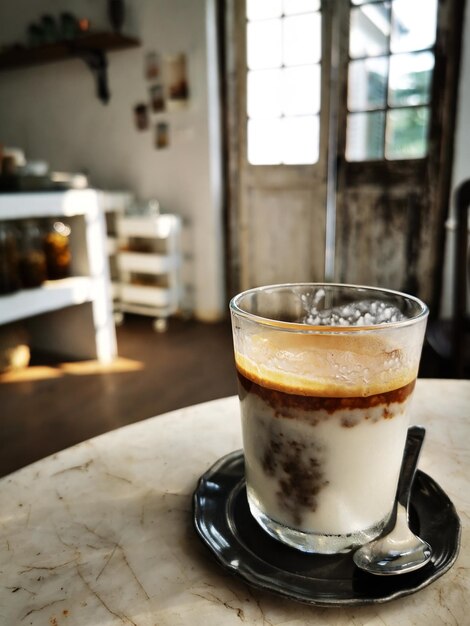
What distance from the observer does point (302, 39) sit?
305cm

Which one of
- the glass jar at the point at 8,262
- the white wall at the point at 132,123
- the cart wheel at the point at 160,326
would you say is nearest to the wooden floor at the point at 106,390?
the cart wheel at the point at 160,326

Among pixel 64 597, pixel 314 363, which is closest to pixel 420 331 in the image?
pixel 314 363

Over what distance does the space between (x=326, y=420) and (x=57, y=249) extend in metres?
2.35

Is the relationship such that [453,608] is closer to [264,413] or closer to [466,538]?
[466,538]

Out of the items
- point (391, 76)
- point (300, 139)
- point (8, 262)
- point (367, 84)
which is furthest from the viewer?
point (300, 139)

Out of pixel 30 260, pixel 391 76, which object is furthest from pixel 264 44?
pixel 30 260

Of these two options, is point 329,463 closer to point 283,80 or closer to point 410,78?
point 410,78

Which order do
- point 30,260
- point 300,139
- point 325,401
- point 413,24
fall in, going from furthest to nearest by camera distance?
point 300,139
point 413,24
point 30,260
point 325,401

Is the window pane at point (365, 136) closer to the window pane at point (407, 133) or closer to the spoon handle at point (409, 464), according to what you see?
the window pane at point (407, 133)

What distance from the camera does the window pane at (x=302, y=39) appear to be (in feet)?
9.84

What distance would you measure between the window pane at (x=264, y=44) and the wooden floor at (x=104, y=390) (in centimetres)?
180

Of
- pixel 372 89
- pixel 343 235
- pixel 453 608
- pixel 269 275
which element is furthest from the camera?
pixel 269 275

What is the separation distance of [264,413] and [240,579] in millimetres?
129

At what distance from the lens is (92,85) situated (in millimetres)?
3689
